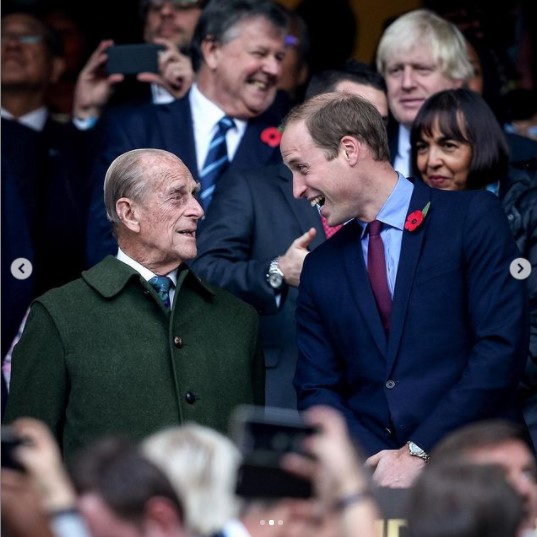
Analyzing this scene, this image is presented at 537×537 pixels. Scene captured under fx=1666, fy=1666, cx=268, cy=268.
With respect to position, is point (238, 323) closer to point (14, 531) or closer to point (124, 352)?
point (124, 352)

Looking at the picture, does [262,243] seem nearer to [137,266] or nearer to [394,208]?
[137,266]

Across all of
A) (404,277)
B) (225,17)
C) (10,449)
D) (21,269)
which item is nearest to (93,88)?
(225,17)

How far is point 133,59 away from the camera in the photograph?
23.7 feet

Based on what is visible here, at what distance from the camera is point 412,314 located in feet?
16.9

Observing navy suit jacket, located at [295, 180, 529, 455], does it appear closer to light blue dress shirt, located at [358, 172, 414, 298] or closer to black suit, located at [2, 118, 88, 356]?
light blue dress shirt, located at [358, 172, 414, 298]

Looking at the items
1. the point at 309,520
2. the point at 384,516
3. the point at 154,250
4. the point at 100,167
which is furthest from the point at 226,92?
the point at 309,520

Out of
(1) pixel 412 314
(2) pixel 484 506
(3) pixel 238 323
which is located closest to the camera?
(2) pixel 484 506

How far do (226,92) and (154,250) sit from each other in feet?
4.96

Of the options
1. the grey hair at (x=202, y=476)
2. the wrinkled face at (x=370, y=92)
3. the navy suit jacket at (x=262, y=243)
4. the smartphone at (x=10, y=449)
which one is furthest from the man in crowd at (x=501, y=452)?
the wrinkled face at (x=370, y=92)

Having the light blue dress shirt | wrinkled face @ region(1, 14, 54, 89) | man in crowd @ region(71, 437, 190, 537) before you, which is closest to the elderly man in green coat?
the light blue dress shirt

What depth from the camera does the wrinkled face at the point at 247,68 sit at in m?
6.73

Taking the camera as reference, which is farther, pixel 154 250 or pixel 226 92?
pixel 226 92

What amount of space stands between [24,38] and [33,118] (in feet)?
1.20

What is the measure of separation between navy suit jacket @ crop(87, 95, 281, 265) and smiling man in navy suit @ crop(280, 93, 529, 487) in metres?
1.19
